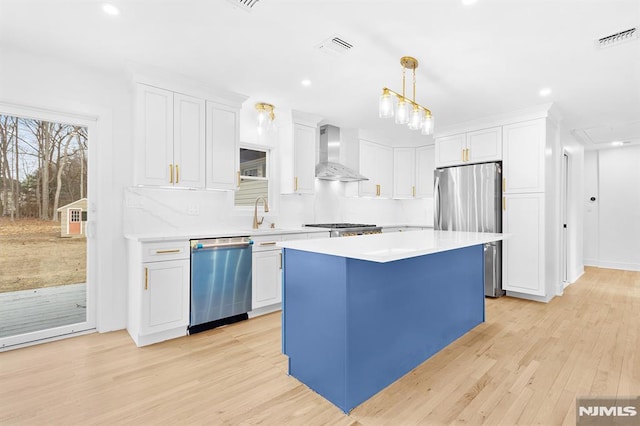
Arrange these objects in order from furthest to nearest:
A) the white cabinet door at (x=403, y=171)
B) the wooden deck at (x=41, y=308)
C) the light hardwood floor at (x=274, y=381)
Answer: the white cabinet door at (x=403, y=171) → the wooden deck at (x=41, y=308) → the light hardwood floor at (x=274, y=381)

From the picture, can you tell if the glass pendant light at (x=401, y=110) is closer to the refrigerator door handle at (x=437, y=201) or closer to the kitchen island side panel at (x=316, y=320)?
the kitchen island side panel at (x=316, y=320)

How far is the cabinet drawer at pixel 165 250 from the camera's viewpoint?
2861mm

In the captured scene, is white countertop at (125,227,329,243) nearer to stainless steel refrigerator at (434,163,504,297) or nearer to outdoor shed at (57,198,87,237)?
outdoor shed at (57,198,87,237)

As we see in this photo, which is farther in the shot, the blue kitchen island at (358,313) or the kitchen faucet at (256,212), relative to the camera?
the kitchen faucet at (256,212)

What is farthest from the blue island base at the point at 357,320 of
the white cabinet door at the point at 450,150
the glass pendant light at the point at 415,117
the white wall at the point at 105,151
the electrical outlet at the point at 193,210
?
the white cabinet door at the point at 450,150

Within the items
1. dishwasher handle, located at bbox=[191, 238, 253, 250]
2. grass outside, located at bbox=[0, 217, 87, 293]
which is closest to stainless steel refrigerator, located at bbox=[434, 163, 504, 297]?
dishwasher handle, located at bbox=[191, 238, 253, 250]

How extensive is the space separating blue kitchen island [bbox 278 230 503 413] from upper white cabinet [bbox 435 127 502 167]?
7.52ft

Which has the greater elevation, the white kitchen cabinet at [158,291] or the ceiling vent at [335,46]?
the ceiling vent at [335,46]

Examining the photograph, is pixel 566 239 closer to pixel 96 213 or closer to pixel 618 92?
pixel 618 92

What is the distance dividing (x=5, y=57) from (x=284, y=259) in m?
2.92

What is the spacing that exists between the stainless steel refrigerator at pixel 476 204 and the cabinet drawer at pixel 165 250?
367 cm

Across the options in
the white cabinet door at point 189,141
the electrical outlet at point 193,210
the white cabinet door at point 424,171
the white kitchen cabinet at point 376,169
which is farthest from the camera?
the white cabinet door at point 424,171

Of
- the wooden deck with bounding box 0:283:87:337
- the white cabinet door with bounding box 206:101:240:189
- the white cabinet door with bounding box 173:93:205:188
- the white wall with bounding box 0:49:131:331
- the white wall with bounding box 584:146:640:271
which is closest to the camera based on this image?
the wooden deck with bounding box 0:283:87:337

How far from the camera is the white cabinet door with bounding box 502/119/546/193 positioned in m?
4.12
